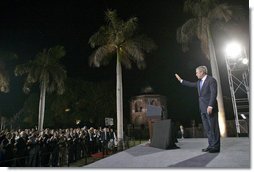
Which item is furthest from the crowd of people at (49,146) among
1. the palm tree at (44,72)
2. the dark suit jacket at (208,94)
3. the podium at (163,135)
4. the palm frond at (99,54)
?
the dark suit jacket at (208,94)

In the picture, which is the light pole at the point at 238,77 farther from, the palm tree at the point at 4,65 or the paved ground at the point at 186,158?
the palm tree at the point at 4,65

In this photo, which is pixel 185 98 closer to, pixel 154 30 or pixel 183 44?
pixel 183 44

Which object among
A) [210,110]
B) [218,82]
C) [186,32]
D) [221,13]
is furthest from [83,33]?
[210,110]

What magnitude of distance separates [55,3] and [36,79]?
2140mm

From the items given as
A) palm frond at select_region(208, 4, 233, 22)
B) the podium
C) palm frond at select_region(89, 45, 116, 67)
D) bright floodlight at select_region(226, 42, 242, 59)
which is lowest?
the podium

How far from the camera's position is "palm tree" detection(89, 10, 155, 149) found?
6965 millimetres

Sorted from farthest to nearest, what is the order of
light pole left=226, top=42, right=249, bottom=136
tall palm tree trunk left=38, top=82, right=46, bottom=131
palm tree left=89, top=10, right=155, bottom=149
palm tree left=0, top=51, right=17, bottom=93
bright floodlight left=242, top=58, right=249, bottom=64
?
palm tree left=89, top=10, right=155, bottom=149 → palm tree left=0, top=51, right=17, bottom=93 → tall palm tree trunk left=38, top=82, right=46, bottom=131 → light pole left=226, top=42, right=249, bottom=136 → bright floodlight left=242, top=58, right=249, bottom=64

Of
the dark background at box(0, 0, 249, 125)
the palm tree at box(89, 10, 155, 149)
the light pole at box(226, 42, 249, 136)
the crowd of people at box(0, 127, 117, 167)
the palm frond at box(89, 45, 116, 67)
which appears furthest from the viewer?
the palm frond at box(89, 45, 116, 67)

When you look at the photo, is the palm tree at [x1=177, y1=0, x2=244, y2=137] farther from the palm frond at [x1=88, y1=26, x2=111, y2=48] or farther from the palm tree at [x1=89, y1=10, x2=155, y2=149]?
the palm frond at [x1=88, y1=26, x2=111, y2=48]

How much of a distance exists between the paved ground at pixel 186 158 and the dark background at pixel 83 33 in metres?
1.66

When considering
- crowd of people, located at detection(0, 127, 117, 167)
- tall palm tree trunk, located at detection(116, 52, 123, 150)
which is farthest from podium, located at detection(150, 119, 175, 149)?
tall palm tree trunk, located at detection(116, 52, 123, 150)

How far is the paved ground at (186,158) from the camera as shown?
149 inches

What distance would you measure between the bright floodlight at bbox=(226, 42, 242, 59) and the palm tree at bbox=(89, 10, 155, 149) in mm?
1796

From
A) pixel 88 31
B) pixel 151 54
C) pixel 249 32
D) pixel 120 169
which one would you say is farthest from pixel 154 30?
pixel 120 169
